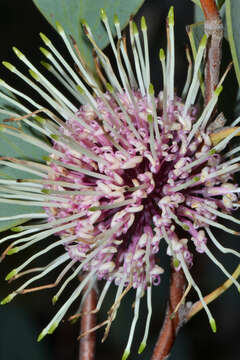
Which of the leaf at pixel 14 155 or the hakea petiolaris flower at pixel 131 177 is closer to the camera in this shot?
the hakea petiolaris flower at pixel 131 177

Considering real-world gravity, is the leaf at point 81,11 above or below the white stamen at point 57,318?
above

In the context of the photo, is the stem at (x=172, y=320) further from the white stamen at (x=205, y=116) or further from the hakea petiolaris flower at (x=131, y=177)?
the white stamen at (x=205, y=116)

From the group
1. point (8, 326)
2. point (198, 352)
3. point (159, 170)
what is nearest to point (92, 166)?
point (159, 170)

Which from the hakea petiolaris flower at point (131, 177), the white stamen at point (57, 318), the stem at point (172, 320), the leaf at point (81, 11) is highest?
the leaf at point (81, 11)

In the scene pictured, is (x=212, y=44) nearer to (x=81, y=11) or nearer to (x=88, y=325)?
(x=81, y=11)

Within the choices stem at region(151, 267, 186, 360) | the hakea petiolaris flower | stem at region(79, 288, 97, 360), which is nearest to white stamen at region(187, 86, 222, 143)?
the hakea petiolaris flower

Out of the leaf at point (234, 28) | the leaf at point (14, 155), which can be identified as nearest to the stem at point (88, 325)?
the leaf at point (14, 155)

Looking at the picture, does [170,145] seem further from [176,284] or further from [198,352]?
[198,352]

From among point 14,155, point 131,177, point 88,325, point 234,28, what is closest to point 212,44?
point 234,28
